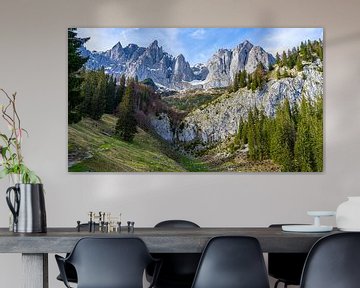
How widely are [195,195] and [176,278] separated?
1.35 meters

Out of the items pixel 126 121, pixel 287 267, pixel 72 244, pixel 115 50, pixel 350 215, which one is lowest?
pixel 287 267

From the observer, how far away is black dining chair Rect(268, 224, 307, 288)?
15.1ft

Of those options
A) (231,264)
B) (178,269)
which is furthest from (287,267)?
(231,264)

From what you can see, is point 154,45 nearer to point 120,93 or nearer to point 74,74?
point 120,93

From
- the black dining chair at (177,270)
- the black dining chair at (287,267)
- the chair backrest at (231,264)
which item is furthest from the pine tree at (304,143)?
the chair backrest at (231,264)

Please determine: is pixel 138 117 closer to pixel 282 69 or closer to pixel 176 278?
pixel 282 69

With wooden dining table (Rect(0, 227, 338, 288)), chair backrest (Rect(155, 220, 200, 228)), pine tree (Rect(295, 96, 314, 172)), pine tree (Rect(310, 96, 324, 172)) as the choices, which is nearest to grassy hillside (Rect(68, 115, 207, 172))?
pine tree (Rect(295, 96, 314, 172))

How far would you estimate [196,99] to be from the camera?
5.92 metres

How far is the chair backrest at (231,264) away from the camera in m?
3.54

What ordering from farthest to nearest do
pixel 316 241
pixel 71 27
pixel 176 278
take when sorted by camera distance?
1. pixel 71 27
2. pixel 176 278
3. pixel 316 241

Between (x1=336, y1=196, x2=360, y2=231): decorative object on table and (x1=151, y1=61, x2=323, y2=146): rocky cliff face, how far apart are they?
2066 mm

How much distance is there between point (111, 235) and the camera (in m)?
3.63

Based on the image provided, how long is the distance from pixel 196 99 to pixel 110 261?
8.55 feet

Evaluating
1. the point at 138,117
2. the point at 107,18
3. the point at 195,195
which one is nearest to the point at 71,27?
the point at 107,18
